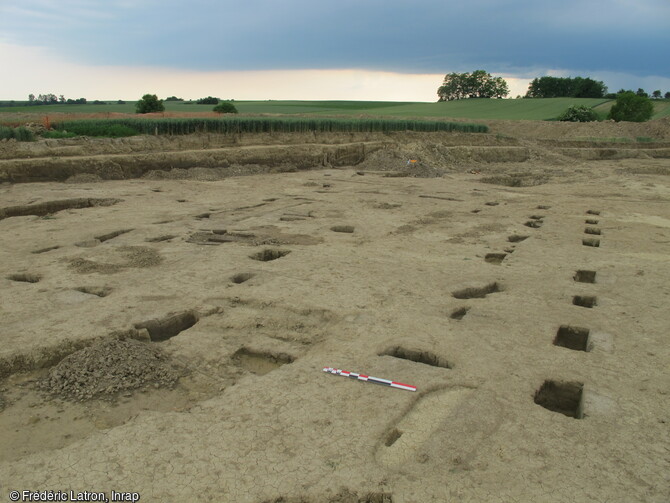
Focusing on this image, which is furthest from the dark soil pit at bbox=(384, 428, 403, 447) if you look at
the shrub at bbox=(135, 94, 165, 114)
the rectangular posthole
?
the shrub at bbox=(135, 94, 165, 114)

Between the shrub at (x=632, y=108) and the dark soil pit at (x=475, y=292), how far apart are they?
46.0m

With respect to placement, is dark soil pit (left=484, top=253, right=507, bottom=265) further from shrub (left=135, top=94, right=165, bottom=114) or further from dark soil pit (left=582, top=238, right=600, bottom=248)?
shrub (left=135, top=94, right=165, bottom=114)

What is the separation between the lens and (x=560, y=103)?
5384 centimetres

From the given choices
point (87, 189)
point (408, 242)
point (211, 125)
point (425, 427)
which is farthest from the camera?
point (211, 125)

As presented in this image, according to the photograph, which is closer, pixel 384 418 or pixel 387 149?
pixel 384 418

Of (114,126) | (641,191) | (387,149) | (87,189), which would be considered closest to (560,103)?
(387,149)

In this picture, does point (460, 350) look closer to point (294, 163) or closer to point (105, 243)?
point (105, 243)

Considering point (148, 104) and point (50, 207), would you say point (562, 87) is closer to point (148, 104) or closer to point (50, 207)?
point (148, 104)

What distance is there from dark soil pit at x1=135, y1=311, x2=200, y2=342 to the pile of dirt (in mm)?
615

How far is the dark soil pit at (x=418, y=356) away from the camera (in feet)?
15.6

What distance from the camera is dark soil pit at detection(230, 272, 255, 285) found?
7055 mm

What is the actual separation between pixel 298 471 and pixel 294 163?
1820 cm

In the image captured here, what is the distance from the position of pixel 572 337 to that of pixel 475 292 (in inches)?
54.6

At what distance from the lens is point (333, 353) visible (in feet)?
16.0
